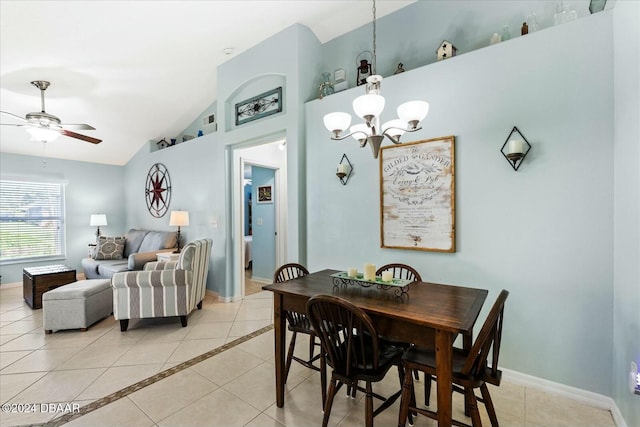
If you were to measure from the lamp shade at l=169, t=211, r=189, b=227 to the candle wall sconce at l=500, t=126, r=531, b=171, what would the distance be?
4541 mm

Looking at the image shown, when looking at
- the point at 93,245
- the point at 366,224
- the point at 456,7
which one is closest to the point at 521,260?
the point at 366,224

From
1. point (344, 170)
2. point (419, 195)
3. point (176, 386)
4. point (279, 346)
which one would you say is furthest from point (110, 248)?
point (419, 195)

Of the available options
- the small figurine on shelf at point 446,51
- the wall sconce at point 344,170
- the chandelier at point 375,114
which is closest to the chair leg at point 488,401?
the chandelier at point 375,114

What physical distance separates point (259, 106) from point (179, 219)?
7.61 feet

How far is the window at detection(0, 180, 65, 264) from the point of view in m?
5.37

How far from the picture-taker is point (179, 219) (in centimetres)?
491

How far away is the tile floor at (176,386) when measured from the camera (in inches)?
74.9

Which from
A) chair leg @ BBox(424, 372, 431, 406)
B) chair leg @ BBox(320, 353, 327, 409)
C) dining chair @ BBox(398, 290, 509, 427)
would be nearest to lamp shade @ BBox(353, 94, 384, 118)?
dining chair @ BBox(398, 290, 509, 427)

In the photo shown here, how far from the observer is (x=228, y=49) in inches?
157

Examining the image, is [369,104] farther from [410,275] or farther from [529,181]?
[410,275]

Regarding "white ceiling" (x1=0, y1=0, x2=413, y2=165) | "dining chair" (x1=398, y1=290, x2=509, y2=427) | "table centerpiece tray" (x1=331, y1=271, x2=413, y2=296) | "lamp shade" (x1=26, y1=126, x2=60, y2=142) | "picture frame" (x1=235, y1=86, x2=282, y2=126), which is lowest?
"dining chair" (x1=398, y1=290, x2=509, y2=427)

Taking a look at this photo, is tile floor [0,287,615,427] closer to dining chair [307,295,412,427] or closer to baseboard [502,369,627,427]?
baseboard [502,369,627,427]

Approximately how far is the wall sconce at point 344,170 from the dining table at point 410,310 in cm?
121

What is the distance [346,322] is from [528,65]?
231 cm
